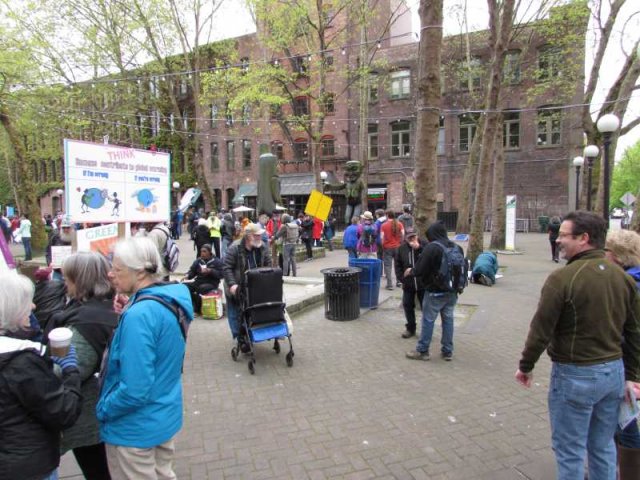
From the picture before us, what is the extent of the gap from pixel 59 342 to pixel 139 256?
55cm

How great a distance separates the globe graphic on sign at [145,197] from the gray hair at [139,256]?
3.72 m

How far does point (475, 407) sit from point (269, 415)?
2.05 metres

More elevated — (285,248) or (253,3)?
(253,3)

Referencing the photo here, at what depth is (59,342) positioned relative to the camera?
1.87 m

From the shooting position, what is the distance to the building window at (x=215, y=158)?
38.7m

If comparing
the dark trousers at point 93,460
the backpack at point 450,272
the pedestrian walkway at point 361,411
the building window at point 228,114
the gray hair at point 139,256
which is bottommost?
the pedestrian walkway at point 361,411

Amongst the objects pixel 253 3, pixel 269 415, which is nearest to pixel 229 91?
pixel 253 3

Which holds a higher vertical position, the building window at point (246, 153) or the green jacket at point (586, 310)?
the building window at point (246, 153)

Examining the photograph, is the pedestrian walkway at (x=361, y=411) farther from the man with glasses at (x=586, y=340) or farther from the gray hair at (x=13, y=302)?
the gray hair at (x=13, y=302)

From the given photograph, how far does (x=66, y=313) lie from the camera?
7.89ft

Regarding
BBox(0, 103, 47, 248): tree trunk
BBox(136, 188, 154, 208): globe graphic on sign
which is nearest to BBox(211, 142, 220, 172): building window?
BBox(0, 103, 47, 248): tree trunk

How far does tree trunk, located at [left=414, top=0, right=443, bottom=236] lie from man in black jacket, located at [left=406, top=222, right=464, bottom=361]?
2.29 m

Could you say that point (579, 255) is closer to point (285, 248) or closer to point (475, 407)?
point (475, 407)

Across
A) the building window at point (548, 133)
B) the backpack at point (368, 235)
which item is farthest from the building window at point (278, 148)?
the backpack at point (368, 235)
